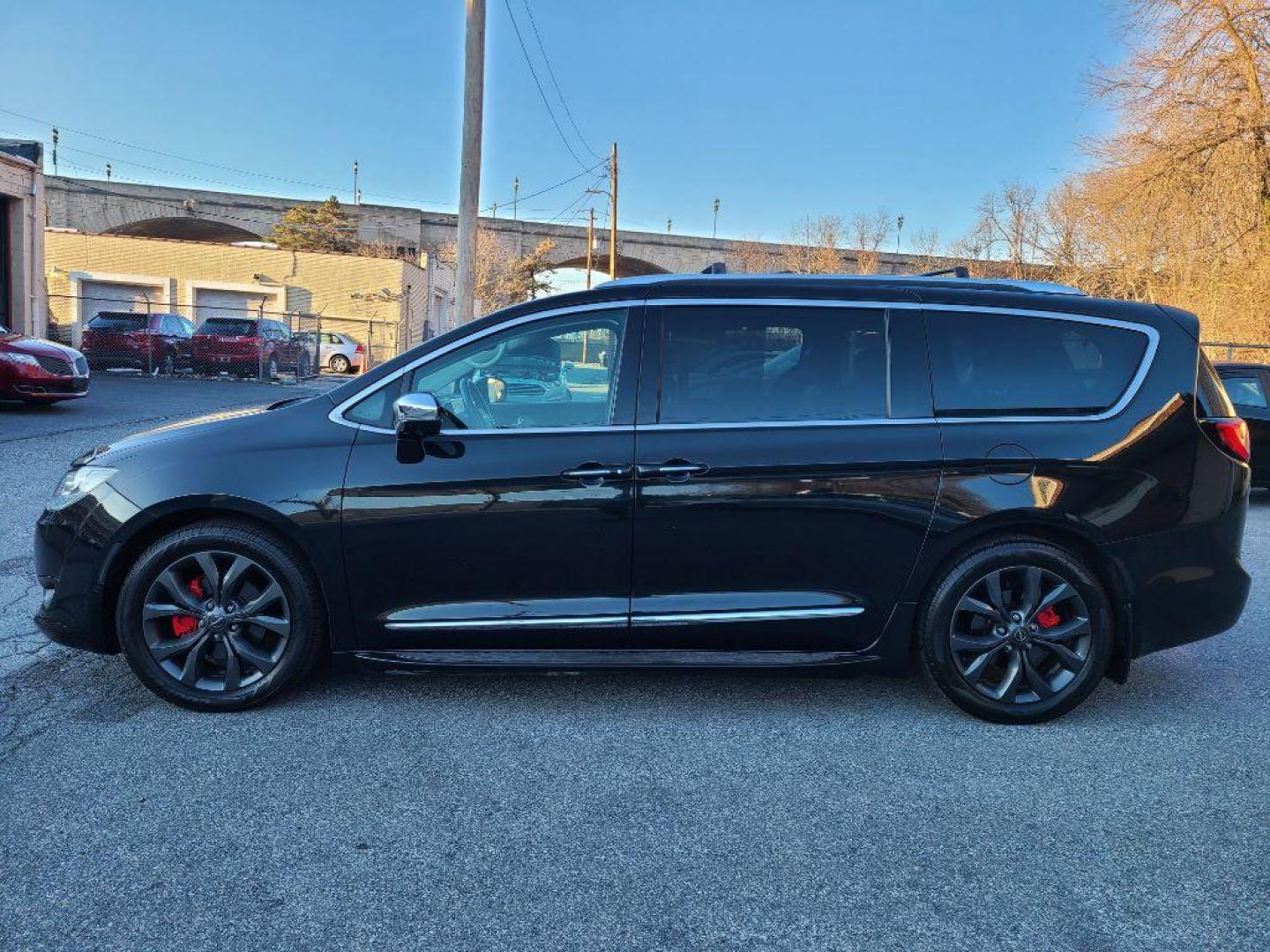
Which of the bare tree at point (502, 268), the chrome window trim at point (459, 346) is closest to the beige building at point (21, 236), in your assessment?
the chrome window trim at point (459, 346)

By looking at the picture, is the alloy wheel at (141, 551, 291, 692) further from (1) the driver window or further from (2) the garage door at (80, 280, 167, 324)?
(2) the garage door at (80, 280, 167, 324)

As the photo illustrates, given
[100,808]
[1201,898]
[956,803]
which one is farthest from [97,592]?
[1201,898]

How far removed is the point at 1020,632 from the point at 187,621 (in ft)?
10.9

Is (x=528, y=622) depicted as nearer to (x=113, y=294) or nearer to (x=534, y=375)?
(x=534, y=375)

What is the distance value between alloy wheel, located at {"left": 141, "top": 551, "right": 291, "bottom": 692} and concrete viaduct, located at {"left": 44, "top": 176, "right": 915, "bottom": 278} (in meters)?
54.5

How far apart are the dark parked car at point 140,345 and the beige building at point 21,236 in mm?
3770

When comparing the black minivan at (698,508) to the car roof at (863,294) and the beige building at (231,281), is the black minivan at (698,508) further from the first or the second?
the beige building at (231,281)

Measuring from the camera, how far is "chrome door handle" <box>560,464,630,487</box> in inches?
139

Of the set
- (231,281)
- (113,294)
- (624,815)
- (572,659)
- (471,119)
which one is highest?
(471,119)

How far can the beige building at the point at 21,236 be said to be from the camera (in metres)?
19.1

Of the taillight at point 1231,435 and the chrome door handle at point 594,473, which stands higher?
the taillight at point 1231,435

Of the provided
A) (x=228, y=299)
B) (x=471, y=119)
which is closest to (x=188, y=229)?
(x=228, y=299)

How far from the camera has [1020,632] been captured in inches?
144

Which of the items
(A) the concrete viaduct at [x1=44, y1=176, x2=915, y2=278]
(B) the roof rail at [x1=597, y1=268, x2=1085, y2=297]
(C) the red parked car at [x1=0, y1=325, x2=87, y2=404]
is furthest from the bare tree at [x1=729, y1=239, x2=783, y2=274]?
(B) the roof rail at [x1=597, y1=268, x2=1085, y2=297]
